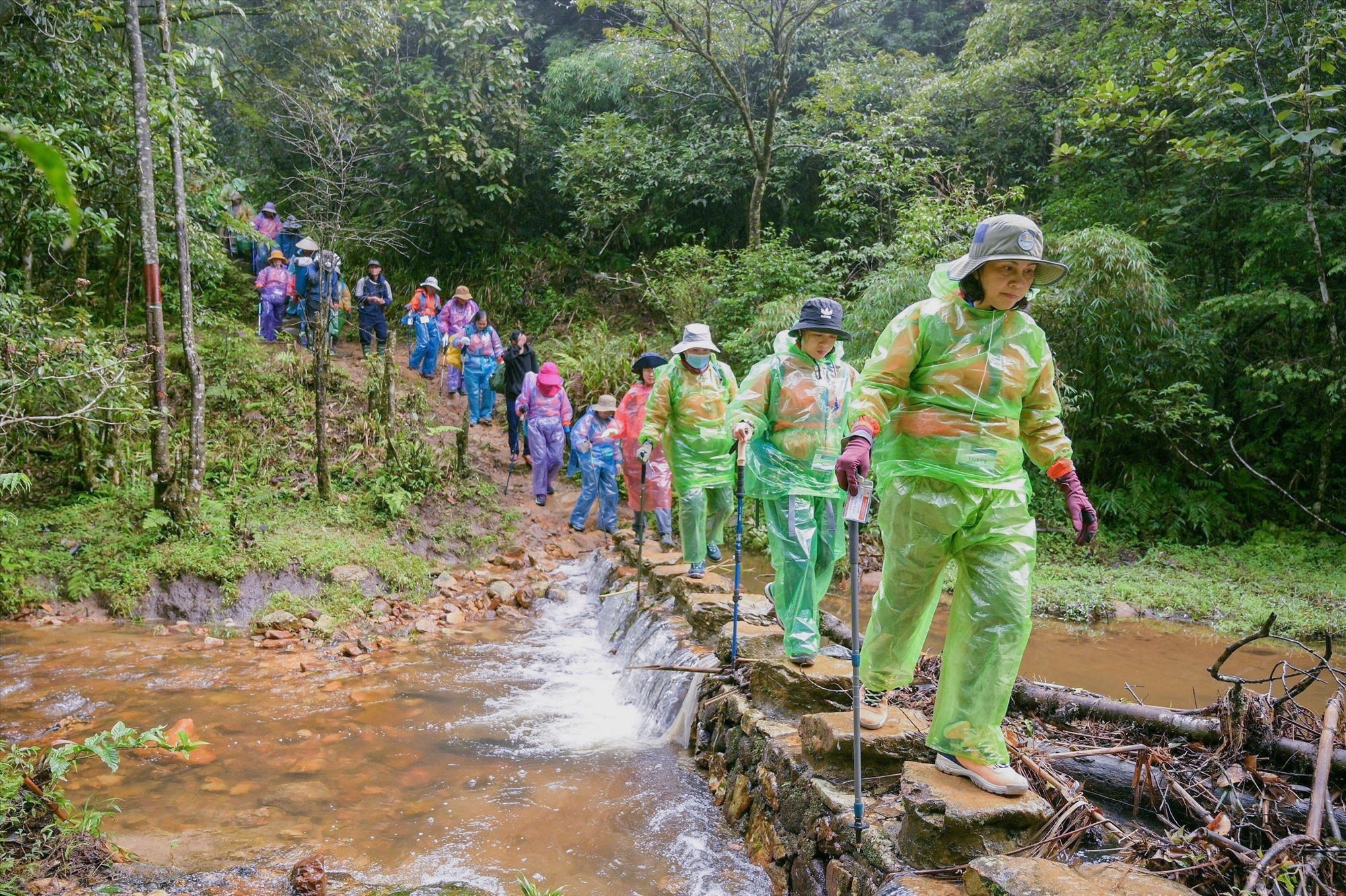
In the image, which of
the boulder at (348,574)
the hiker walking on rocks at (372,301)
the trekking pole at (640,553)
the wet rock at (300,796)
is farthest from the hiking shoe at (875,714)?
the hiker walking on rocks at (372,301)

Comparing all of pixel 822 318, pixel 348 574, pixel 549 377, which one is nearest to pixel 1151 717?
pixel 822 318

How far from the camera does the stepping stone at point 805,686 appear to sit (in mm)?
4184

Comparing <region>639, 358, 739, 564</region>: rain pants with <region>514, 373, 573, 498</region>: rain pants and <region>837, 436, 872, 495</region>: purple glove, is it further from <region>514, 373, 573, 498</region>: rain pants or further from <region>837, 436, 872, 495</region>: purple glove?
<region>514, 373, 573, 498</region>: rain pants

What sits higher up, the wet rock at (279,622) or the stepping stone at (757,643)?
the stepping stone at (757,643)

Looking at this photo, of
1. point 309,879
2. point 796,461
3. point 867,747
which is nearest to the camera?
point 309,879

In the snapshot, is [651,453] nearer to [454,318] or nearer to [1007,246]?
[454,318]

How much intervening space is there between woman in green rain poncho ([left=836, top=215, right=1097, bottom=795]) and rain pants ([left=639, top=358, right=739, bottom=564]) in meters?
3.48

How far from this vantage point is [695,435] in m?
6.81

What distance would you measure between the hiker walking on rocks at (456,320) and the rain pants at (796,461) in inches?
351

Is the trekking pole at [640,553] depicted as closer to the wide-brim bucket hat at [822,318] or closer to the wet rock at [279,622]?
the wide-brim bucket hat at [822,318]

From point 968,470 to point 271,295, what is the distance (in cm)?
1242

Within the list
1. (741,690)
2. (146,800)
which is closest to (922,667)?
(741,690)

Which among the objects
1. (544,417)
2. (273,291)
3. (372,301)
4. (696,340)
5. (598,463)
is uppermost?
(273,291)

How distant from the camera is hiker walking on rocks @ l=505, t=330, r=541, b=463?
1186 centimetres
